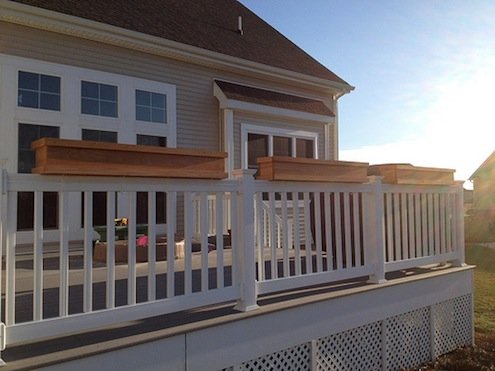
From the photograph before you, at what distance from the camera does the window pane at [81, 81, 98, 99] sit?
6.53 meters

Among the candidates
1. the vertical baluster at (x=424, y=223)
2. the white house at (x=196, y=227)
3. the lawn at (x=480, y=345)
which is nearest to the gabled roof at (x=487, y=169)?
the lawn at (x=480, y=345)

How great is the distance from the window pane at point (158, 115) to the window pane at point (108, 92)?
28.5 inches

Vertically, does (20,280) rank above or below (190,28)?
below

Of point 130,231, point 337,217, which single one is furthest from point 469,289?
point 130,231

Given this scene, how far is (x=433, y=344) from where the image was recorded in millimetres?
4375

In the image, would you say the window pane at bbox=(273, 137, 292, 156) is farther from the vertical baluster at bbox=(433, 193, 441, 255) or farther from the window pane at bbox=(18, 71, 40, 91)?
the window pane at bbox=(18, 71, 40, 91)

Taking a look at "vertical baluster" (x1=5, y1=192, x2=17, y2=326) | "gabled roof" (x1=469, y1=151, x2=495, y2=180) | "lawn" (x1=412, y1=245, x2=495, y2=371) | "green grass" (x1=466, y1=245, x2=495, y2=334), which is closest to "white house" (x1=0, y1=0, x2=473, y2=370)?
"vertical baluster" (x1=5, y1=192, x2=17, y2=326)

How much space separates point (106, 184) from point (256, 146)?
6.58 m

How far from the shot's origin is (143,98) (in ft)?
23.7

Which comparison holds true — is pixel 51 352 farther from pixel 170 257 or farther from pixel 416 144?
pixel 416 144

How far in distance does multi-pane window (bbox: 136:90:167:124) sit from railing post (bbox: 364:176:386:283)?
4593 millimetres

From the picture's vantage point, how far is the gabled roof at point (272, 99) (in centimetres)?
812

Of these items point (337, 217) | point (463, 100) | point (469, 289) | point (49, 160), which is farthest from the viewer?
point (463, 100)

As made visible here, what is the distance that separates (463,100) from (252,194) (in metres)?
9.34
